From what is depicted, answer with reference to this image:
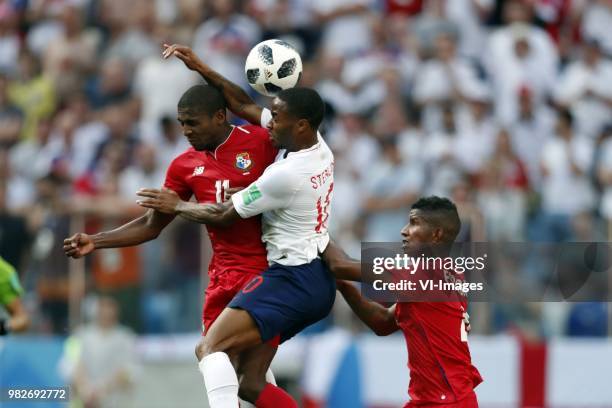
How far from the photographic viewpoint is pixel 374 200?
52.1 feet

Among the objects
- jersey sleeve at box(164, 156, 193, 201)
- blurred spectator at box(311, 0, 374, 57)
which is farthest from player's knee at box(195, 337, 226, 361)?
blurred spectator at box(311, 0, 374, 57)

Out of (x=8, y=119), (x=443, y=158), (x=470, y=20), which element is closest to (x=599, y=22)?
(x=470, y=20)

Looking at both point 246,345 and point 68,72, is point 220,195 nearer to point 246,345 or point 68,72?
point 246,345

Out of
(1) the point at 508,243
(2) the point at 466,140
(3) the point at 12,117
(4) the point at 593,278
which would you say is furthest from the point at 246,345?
(3) the point at 12,117

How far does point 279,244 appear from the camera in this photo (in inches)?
370

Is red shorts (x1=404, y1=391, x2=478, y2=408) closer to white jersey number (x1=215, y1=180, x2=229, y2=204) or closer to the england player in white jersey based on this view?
the england player in white jersey

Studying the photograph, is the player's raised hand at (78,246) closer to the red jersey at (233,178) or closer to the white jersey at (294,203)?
the red jersey at (233,178)

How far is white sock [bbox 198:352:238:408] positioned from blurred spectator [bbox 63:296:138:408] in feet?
21.7

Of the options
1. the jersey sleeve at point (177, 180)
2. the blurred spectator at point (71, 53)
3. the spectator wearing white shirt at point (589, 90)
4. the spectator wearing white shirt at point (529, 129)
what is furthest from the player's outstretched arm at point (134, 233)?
the blurred spectator at point (71, 53)

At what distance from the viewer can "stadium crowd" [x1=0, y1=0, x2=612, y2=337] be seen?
15352mm

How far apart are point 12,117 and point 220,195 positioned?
33.5 ft

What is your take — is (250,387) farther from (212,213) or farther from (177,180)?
(177,180)

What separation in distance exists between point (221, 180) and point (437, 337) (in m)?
1.81

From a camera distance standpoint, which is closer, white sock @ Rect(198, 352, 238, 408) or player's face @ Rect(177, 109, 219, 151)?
white sock @ Rect(198, 352, 238, 408)
